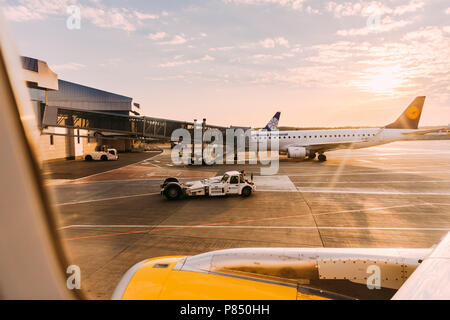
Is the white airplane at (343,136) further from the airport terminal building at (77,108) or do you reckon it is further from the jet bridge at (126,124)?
the airport terminal building at (77,108)

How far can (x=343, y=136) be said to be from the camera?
37.4m

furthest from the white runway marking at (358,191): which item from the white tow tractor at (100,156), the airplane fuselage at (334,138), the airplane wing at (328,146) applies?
the white tow tractor at (100,156)

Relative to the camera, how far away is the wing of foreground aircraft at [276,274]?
3498 millimetres

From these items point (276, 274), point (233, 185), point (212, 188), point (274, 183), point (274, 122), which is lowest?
point (274, 183)

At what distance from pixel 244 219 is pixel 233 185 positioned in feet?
15.4

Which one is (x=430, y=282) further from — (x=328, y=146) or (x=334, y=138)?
(x=334, y=138)

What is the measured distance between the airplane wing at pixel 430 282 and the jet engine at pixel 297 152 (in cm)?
3393

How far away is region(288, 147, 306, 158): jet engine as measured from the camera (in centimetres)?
3616

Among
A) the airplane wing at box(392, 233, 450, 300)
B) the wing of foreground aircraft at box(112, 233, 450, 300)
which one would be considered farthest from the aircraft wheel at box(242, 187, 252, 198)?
the airplane wing at box(392, 233, 450, 300)

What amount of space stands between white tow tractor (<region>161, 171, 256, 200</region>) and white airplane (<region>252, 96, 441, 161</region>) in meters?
20.0

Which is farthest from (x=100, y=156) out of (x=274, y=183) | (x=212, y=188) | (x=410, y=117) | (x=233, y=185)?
(x=410, y=117)

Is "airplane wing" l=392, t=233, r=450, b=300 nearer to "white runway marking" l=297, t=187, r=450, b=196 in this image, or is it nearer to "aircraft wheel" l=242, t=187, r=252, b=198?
"aircraft wheel" l=242, t=187, r=252, b=198

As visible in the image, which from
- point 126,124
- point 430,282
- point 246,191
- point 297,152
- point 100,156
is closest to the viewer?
point 430,282

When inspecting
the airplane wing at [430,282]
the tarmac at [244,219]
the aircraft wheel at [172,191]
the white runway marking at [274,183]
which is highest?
the airplane wing at [430,282]
